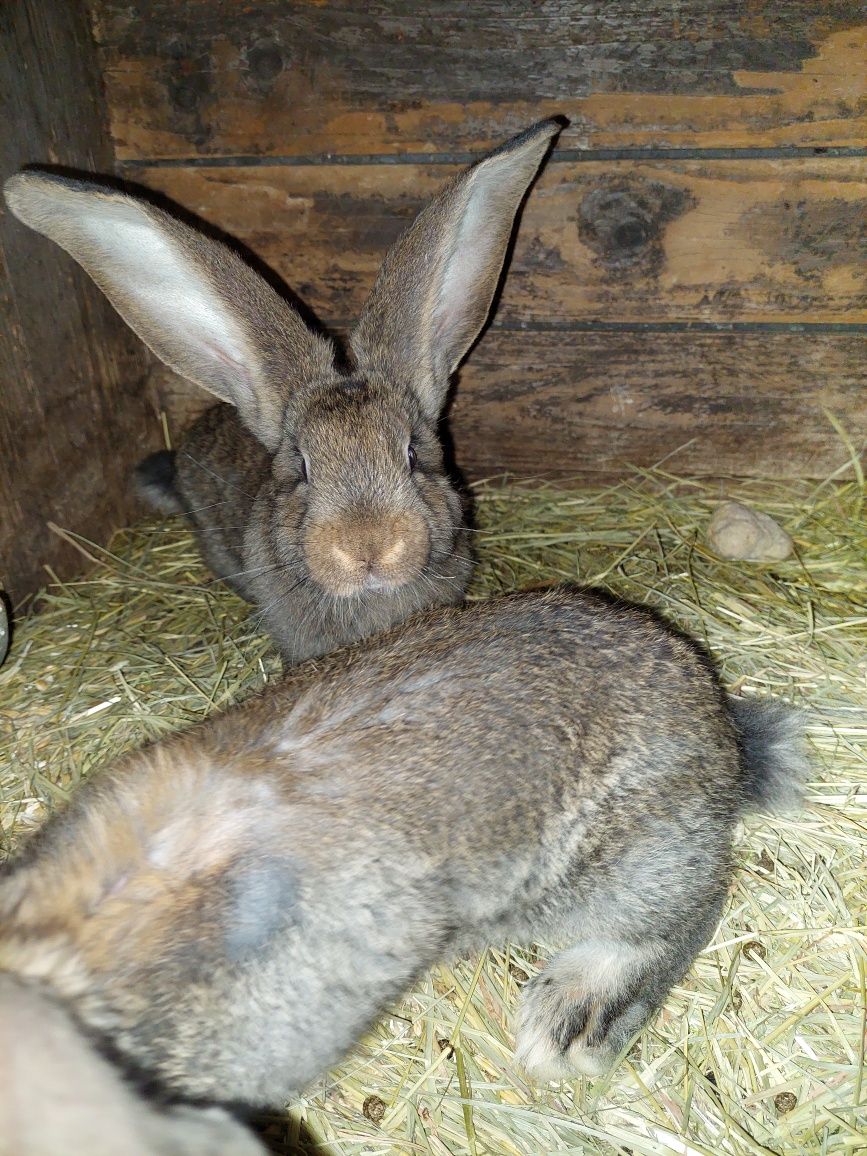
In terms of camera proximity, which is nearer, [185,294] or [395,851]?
[395,851]

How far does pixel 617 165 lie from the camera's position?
10.2 feet

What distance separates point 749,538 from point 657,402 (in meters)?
0.58

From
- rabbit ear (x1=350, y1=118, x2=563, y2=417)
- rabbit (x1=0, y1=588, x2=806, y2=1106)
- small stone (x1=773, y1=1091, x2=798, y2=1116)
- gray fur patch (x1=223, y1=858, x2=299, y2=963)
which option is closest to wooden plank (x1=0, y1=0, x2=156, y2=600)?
rabbit ear (x1=350, y1=118, x2=563, y2=417)

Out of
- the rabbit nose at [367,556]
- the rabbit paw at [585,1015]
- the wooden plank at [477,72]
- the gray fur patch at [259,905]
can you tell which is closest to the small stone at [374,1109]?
the rabbit paw at [585,1015]

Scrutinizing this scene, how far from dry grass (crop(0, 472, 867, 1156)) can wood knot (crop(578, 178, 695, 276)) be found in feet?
2.72

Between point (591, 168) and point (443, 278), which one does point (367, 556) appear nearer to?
point (443, 278)

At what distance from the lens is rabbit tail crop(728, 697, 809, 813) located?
98.1 inches

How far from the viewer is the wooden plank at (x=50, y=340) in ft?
9.48

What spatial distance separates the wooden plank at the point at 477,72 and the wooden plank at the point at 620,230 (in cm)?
9

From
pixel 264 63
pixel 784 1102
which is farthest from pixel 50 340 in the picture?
pixel 784 1102

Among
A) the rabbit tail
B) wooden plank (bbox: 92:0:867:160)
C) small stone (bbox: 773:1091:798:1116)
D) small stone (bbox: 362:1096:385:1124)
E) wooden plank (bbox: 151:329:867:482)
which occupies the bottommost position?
small stone (bbox: 773:1091:798:1116)

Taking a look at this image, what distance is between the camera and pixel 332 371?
3.01 metres

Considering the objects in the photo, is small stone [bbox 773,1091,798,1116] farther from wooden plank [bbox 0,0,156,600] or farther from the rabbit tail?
wooden plank [bbox 0,0,156,600]

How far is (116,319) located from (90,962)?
102 inches
